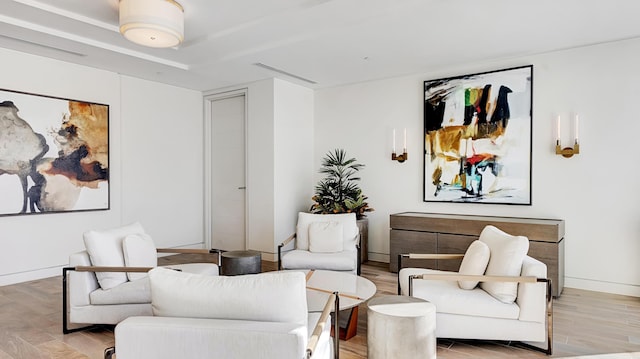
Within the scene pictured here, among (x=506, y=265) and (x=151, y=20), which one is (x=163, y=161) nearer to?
(x=151, y=20)

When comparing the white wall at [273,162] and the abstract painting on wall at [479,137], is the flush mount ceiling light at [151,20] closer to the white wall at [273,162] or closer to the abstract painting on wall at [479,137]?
the white wall at [273,162]

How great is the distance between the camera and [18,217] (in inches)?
184

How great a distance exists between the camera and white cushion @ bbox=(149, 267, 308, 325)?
1626mm

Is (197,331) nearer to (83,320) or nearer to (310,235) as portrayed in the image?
(83,320)

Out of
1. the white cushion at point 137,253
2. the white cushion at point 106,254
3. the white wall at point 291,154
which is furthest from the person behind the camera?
the white wall at point 291,154

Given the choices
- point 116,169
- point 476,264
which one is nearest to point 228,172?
point 116,169

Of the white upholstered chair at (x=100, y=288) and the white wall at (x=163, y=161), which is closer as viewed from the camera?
the white upholstered chair at (x=100, y=288)

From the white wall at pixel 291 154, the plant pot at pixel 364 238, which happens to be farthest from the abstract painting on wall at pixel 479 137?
the white wall at pixel 291 154

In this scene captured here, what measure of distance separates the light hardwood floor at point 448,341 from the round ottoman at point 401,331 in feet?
1.22

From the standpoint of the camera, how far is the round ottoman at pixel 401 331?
2.40 meters

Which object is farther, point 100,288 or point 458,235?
point 458,235

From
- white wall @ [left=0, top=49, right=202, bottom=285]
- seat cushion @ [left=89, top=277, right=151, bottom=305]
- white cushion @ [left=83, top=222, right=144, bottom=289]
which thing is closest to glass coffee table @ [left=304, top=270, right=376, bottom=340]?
seat cushion @ [left=89, top=277, right=151, bottom=305]

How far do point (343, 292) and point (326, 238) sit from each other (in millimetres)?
1450

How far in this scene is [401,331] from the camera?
2406 millimetres
